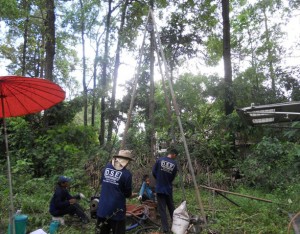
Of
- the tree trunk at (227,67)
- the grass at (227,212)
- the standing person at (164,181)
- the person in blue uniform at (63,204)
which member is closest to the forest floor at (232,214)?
the grass at (227,212)

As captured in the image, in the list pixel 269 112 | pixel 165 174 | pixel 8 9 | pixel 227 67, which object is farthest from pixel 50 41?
pixel 269 112

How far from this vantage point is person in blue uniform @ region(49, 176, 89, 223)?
6883 mm

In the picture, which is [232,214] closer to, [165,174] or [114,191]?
[165,174]

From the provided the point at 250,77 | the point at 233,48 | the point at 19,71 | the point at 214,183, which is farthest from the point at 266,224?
the point at 19,71

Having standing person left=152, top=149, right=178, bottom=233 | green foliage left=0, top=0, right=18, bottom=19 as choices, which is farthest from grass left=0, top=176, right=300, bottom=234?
green foliage left=0, top=0, right=18, bottom=19

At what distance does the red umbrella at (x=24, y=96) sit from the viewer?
4.01 m

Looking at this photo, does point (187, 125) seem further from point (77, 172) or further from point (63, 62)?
point (63, 62)

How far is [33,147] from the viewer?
1259 cm

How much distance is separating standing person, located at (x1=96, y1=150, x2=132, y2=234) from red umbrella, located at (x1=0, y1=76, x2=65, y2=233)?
147cm

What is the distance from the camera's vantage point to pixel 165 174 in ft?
22.7

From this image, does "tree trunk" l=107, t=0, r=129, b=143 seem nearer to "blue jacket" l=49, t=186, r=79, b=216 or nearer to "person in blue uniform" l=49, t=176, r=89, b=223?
"person in blue uniform" l=49, t=176, r=89, b=223

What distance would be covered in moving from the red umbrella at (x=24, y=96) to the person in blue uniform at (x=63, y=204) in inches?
108

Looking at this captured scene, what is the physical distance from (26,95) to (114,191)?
81.1 inches

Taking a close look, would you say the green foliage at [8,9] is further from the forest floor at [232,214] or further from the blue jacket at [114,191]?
the blue jacket at [114,191]
